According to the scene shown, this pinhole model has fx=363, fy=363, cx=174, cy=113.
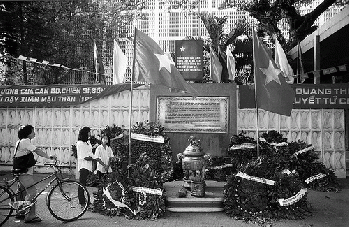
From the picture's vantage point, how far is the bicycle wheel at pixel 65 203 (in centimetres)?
736

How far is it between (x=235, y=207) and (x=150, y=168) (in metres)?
2.09

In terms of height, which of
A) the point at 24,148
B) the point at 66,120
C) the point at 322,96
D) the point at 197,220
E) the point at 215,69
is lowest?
the point at 197,220

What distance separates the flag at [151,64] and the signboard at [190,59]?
149 inches

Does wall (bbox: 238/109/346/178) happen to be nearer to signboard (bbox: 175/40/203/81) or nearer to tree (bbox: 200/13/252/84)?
signboard (bbox: 175/40/203/81)

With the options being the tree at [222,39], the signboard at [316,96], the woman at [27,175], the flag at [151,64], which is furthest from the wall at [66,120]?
the tree at [222,39]

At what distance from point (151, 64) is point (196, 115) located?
3.89m

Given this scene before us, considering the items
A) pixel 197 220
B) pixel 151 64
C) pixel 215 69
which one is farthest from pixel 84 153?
pixel 215 69

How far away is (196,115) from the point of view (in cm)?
1184

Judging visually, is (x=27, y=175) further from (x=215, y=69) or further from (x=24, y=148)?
(x=215, y=69)

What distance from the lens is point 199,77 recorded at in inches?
481

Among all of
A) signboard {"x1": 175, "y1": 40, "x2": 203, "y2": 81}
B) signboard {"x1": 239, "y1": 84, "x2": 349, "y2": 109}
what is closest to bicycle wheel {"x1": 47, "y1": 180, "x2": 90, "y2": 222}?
signboard {"x1": 175, "y1": 40, "x2": 203, "y2": 81}

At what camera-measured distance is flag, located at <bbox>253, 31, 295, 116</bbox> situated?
834 cm

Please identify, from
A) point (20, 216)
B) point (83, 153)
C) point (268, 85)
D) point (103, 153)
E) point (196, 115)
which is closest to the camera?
point (20, 216)

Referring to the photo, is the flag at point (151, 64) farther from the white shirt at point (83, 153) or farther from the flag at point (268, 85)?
the white shirt at point (83, 153)
